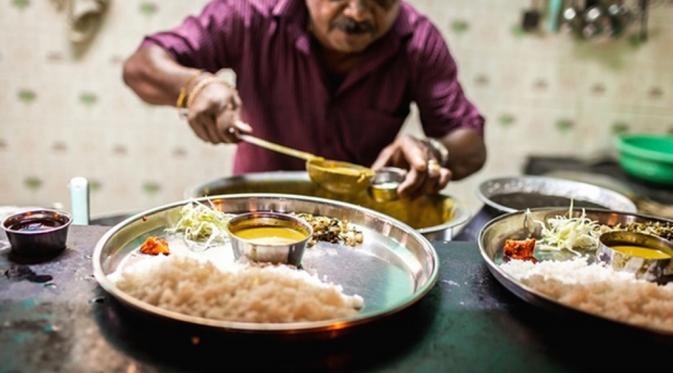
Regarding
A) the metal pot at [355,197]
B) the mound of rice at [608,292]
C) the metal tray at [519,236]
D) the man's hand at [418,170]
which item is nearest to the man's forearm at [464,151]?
the man's hand at [418,170]

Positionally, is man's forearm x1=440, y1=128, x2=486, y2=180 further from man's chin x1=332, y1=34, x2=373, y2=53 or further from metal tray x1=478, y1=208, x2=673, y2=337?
metal tray x1=478, y1=208, x2=673, y2=337

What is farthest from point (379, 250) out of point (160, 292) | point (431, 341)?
point (160, 292)

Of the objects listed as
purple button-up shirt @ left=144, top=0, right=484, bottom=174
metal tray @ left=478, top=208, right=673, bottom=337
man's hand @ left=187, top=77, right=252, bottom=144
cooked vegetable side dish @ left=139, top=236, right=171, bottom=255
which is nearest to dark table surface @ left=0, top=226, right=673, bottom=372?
metal tray @ left=478, top=208, right=673, bottom=337

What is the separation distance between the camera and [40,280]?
1291 mm

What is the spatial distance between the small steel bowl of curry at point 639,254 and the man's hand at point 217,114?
1.25 meters

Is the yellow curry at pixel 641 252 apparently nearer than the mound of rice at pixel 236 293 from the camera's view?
No

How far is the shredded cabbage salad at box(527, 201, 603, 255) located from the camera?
168 centimetres

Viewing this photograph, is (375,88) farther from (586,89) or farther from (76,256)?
(586,89)

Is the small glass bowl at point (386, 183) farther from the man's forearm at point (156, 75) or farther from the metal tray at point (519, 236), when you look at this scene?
the man's forearm at point (156, 75)

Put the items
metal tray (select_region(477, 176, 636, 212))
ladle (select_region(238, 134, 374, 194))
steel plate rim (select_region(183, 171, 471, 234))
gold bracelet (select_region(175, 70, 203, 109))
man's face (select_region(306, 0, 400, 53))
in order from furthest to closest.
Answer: man's face (select_region(306, 0, 400, 53)) < gold bracelet (select_region(175, 70, 203, 109)) < metal tray (select_region(477, 176, 636, 212)) < ladle (select_region(238, 134, 374, 194)) < steel plate rim (select_region(183, 171, 471, 234))

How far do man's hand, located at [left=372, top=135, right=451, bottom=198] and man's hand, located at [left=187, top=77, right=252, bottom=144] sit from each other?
60cm

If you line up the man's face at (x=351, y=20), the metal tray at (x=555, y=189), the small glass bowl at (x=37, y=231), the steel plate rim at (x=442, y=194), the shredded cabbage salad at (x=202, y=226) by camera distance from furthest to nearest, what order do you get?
the man's face at (x=351, y=20), the metal tray at (x=555, y=189), the steel plate rim at (x=442, y=194), the shredded cabbage salad at (x=202, y=226), the small glass bowl at (x=37, y=231)

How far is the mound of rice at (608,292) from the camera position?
122 centimetres

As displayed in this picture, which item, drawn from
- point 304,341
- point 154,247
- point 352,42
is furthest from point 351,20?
point 304,341
